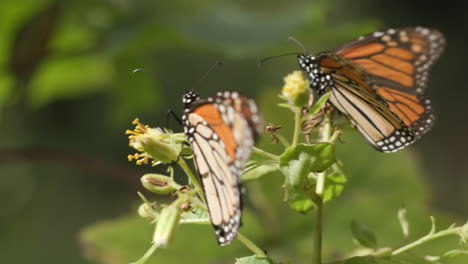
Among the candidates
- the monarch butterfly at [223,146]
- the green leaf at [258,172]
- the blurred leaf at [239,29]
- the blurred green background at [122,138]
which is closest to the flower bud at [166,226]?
the monarch butterfly at [223,146]

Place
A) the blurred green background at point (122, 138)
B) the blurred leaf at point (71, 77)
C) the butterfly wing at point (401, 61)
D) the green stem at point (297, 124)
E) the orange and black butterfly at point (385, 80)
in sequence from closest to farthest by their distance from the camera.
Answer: the green stem at point (297, 124)
the orange and black butterfly at point (385, 80)
the butterfly wing at point (401, 61)
the blurred green background at point (122, 138)
the blurred leaf at point (71, 77)

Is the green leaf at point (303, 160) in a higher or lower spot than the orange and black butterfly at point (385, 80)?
lower

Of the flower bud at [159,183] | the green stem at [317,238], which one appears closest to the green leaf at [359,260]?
the green stem at [317,238]

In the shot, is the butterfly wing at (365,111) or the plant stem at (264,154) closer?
the plant stem at (264,154)

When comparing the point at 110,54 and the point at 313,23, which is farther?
the point at 313,23

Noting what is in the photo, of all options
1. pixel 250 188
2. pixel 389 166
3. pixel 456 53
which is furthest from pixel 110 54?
pixel 456 53

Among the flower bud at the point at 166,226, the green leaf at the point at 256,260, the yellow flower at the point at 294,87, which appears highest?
the yellow flower at the point at 294,87

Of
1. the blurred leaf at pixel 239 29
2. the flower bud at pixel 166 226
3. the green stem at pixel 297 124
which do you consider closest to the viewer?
the flower bud at pixel 166 226

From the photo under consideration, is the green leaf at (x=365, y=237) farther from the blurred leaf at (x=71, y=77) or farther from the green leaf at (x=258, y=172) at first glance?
the blurred leaf at (x=71, y=77)

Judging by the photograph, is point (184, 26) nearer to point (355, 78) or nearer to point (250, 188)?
point (250, 188)
